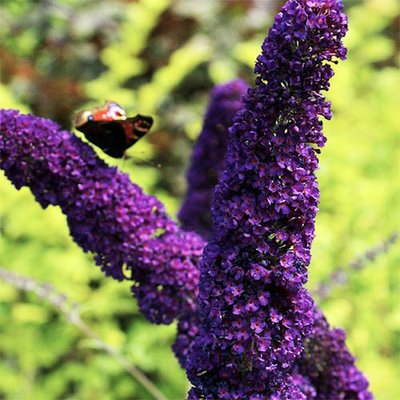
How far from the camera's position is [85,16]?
27.6ft

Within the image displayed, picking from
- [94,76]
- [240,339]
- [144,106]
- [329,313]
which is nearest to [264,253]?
[240,339]

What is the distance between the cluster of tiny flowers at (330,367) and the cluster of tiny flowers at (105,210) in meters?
0.41

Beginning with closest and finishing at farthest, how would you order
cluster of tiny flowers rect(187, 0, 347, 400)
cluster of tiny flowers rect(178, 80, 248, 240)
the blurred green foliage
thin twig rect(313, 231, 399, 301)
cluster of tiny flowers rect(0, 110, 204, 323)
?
1. cluster of tiny flowers rect(187, 0, 347, 400)
2. cluster of tiny flowers rect(0, 110, 204, 323)
3. cluster of tiny flowers rect(178, 80, 248, 240)
4. thin twig rect(313, 231, 399, 301)
5. the blurred green foliage

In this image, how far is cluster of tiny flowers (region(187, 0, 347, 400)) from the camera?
1.94 metres

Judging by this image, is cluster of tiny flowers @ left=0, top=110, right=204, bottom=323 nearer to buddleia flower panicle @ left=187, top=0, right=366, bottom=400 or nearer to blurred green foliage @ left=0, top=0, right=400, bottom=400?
buddleia flower panicle @ left=187, top=0, right=366, bottom=400

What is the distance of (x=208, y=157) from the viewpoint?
3.53 m

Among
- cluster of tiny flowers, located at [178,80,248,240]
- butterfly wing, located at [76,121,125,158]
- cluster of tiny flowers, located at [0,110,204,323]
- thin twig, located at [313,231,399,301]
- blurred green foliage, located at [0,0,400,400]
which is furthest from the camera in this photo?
blurred green foliage, located at [0,0,400,400]

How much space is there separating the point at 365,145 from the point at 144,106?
1.84 metres

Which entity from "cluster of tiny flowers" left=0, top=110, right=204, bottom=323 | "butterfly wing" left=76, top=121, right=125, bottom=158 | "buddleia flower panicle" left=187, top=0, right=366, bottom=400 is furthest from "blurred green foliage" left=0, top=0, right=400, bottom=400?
"buddleia flower panicle" left=187, top=0, right=366, bottom=400

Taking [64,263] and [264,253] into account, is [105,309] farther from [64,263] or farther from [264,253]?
[264,253]

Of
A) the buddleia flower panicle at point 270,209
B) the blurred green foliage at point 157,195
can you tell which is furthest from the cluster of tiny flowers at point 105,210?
the blurred green foliage at point 157,195

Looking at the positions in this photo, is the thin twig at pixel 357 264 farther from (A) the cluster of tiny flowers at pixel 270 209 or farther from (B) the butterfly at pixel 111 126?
(A) the cluster of tiny flowers at pixel 270 209

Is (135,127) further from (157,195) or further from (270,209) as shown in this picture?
(157,195)

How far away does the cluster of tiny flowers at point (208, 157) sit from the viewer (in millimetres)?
3457
